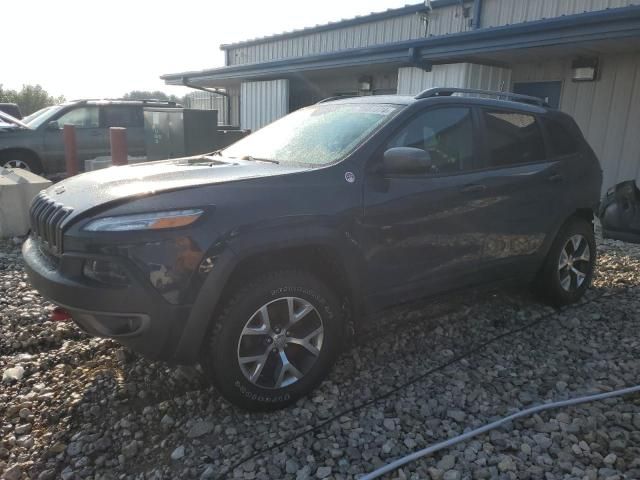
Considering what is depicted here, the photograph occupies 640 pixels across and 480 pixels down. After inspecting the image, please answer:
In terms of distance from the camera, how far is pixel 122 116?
10.9m

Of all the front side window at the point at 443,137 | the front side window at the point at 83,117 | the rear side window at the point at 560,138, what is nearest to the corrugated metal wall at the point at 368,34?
the front side window at the point at 83,117

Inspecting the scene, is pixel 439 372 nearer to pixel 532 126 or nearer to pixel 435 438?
pixel 435 438

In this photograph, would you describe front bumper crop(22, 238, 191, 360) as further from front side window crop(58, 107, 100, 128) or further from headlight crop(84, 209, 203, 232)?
front side window crop(58, 107, 100, 128)

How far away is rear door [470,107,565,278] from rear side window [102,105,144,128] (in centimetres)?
887

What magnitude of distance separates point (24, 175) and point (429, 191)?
19.7 feet

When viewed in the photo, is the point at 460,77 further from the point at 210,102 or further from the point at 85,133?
the point at 210,102

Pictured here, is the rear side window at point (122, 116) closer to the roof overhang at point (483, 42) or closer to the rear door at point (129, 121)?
the rear door at point (129, 121)

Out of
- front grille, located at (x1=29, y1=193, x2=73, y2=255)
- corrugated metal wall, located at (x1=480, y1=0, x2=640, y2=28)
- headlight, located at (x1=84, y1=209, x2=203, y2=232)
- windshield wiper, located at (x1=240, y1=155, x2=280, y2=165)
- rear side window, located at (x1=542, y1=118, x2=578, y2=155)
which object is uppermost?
corrugated metal wall, located at (x1=480, y1=0, x2=640, y2=28)

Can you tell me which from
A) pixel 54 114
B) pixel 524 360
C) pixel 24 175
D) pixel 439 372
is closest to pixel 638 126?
pixel 524 360

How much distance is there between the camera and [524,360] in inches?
144

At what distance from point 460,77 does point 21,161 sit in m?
8.33

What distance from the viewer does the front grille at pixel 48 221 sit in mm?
2650

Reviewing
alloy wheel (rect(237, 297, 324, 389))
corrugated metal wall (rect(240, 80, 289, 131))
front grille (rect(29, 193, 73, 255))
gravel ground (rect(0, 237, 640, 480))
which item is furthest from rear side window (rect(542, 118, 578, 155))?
corrugated metal wall (rect(240, 80, 289, 131))

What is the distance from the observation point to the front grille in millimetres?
2650
